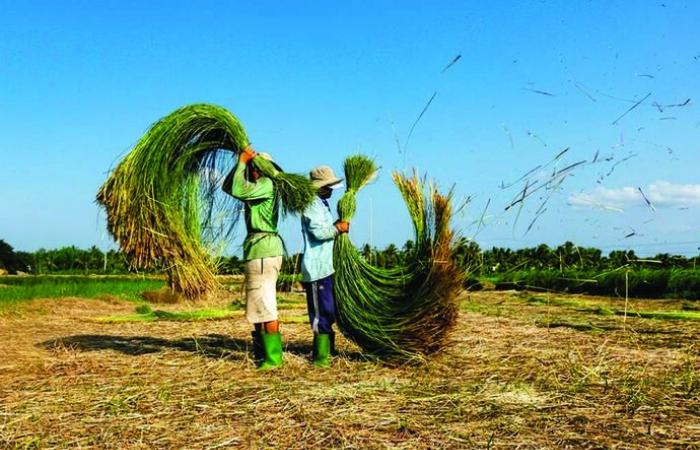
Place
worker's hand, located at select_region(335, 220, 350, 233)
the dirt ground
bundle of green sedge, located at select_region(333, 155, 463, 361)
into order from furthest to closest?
worker's hand, located at select_region(335, 220, 350, 233) < bundle of green sedge, located at select_region(333, 155, 463, 361) < the dirt ground

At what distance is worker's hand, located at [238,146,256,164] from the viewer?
5.65 meters

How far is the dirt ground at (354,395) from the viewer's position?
357 cm

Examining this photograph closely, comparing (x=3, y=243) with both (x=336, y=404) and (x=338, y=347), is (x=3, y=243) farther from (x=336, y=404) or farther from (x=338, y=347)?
(x=336, y=404)

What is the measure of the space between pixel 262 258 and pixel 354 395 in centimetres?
159

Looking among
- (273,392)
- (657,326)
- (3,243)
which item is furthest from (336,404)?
(3,243)

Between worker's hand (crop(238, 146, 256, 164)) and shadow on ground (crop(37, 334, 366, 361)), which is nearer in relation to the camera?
worker's hand (crop(238, 146, 256, 164))

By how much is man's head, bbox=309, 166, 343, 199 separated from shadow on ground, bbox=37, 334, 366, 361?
1400mm

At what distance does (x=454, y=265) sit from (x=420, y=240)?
34 centimetres

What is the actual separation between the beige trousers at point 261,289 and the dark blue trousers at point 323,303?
34cm

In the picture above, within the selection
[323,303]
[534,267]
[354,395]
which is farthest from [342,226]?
[534,267]

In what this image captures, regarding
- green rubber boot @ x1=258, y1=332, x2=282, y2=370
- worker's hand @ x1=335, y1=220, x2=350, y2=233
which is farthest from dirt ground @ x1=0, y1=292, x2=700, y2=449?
worker's hand @ x1=335, y1=220, x2=350, y2=233

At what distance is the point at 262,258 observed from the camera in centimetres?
552

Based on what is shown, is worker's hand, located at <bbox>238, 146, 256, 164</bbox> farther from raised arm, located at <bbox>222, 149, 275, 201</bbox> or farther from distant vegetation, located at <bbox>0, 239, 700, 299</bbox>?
distant vegetation, located at <bbox>0, 239, 700, 299</bbox>

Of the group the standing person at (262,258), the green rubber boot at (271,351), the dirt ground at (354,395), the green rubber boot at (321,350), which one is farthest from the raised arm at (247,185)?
the dirt ground at (354,395)
